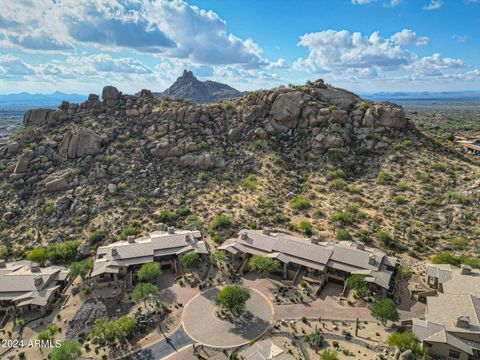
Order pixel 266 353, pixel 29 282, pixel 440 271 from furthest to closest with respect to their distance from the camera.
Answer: pixel 29 282, pixel 440 271, pixel 266 353

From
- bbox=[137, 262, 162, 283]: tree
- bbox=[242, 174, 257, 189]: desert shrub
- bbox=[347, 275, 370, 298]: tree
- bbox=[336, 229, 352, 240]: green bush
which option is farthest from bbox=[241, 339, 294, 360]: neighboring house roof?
bbox=[242, 174, 257, 189]: desert shrub

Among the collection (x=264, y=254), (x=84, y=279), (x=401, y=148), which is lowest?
(x=84, y=279)

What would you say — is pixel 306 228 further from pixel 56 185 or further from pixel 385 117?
pixel 56 185

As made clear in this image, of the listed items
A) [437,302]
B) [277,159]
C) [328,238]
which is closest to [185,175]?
[277,159]

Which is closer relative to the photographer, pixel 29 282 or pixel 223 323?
pixel 223 323

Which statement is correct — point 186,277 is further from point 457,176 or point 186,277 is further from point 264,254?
point 457,176

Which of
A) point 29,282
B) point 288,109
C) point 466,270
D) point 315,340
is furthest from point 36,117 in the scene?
point 466,270
